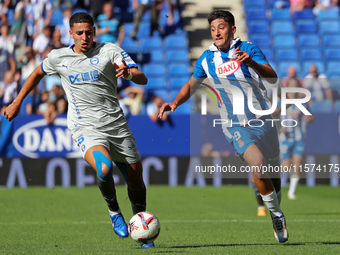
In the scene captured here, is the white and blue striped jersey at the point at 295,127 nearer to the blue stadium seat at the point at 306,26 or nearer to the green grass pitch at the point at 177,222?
the green grass pitch at the point at 177,222

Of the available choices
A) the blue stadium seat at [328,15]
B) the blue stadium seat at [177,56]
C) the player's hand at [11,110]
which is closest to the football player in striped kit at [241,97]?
the player's hand at [11,110]

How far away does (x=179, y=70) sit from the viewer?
16.7 m

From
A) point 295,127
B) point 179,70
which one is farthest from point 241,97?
point 179,70

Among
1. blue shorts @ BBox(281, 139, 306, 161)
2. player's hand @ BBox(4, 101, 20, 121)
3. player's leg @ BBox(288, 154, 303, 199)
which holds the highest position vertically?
player's hand @ BBox(4, 101, 20, 121)

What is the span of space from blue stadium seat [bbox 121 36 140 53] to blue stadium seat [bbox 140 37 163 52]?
204 mm

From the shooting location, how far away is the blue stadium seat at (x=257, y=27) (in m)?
18.0

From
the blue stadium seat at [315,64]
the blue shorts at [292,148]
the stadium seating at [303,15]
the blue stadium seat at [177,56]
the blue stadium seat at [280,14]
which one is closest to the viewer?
the blue shorts at [292,148]

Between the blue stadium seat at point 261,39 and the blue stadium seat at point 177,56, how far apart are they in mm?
2273

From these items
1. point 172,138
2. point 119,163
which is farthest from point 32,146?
point 119,163

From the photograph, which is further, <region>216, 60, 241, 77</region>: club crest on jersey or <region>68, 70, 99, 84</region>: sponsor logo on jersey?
<region>216, 60, 241, 77</region>: club crest on jersey

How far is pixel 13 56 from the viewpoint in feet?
49.2

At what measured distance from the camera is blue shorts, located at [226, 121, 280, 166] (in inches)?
225

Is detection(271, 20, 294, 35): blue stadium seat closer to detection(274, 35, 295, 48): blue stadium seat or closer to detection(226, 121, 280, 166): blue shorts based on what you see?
detection(274, 35, 295, 48): blue stadium seat

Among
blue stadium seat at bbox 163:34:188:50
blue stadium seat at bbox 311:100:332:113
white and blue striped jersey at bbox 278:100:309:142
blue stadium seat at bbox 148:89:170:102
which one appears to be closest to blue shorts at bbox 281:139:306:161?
white and blue striped jersey at bbox 278:100:309:142
